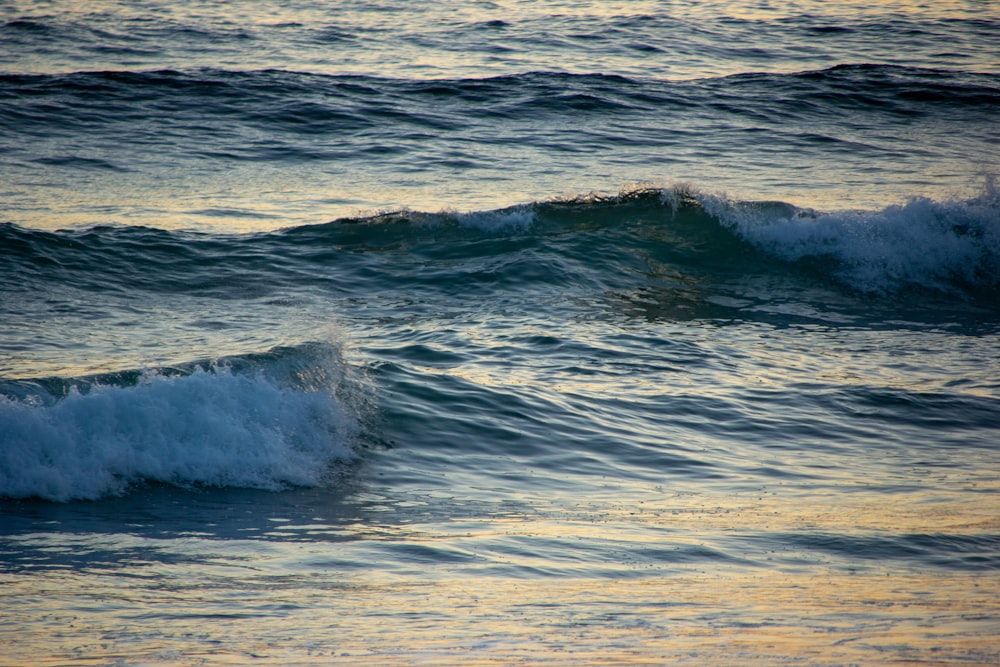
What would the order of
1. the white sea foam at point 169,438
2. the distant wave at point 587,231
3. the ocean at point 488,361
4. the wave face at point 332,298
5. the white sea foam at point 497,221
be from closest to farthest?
the ocean at point 488,361
the white sea foam at point 169,438
the wave face at point 332,298
the distant wave at point 587,231
the white sea foam at point 497,221

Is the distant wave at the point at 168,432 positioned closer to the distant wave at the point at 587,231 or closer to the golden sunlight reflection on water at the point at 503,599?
the golden sunlight reflection on water at the point at 503,599

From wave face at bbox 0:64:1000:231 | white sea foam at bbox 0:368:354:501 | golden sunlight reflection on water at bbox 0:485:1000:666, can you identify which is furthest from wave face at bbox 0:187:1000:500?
golden sunlight reflection on water at bbox 0:485:1000:666

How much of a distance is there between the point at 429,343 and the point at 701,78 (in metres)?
15.3

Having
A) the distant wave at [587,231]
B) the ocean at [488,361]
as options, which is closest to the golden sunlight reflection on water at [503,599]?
the ocean at [488,361]

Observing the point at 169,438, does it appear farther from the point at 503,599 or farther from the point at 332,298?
the point at 332,298

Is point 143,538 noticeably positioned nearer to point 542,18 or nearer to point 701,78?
point 701,78

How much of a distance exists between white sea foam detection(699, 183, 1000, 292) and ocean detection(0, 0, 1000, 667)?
0.06 m

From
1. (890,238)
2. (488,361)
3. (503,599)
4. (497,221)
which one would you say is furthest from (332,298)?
(890,238)

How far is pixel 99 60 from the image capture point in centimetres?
2142

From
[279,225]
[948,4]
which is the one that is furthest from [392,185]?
[948,4]

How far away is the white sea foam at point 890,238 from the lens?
1344cm

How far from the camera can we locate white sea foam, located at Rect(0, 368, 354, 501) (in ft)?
20.5

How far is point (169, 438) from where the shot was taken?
6.74m

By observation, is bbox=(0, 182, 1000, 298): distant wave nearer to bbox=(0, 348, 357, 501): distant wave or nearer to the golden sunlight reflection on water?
bbox=(0, 348, 357, 501): distant wave
